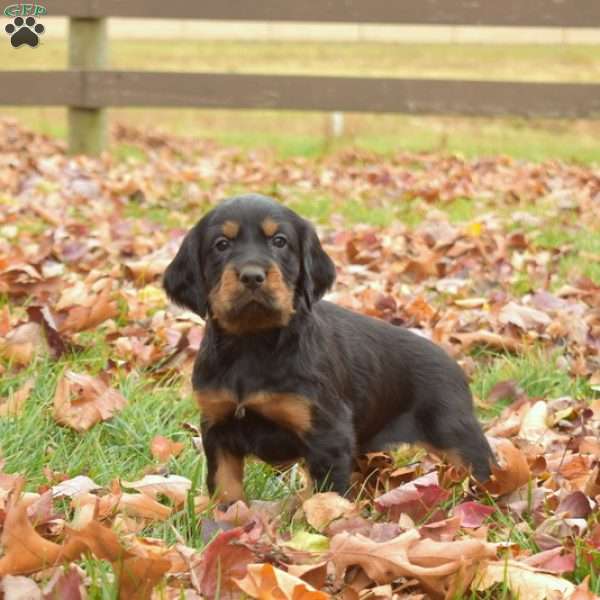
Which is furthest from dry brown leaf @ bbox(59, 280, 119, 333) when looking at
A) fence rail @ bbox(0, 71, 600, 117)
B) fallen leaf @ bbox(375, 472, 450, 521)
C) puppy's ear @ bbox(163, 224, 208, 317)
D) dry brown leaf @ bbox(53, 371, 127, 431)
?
fence rail @ bbox(0, 71, 600, 117)

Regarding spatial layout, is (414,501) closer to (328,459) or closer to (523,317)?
(328,459)

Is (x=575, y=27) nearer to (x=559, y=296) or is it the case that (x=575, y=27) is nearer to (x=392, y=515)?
(x=559, y=296)

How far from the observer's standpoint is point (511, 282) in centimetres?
518

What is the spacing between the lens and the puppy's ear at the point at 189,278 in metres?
3.15

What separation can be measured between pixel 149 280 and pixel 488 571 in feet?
9.82

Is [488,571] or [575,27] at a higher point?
[575,27]

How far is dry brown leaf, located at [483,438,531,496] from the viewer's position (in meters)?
2.84

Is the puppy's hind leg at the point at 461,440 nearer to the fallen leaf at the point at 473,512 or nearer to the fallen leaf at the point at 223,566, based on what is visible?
the fallen leaf at the point at 473,512

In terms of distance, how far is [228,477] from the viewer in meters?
2.91

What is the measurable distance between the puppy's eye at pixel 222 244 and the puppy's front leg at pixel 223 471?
1.66 ft

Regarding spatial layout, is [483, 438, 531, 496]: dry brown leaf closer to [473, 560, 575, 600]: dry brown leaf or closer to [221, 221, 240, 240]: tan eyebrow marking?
[473, 560, 575, 600]: dry brown leaf

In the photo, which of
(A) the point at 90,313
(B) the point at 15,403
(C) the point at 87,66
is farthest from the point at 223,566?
(C) the point at 87,66

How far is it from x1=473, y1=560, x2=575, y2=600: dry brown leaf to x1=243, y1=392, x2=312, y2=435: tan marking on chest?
2.56ft

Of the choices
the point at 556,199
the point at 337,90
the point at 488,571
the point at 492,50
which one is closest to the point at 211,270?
the point at 488,571
